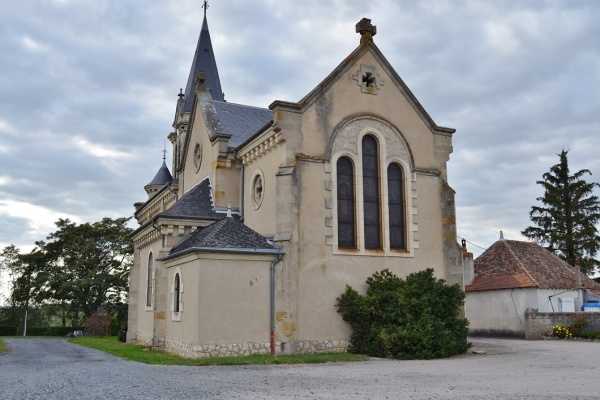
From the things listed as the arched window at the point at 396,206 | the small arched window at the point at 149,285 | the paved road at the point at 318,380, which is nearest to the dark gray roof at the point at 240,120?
the arched window at the point at 396,206

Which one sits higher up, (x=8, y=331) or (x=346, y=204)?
(x=346, y=204)

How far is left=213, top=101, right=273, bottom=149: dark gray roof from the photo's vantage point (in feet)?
85.6

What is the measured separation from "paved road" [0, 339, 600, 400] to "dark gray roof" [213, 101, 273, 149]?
37.7 feet

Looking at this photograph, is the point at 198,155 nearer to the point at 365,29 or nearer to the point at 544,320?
the point at 365,29

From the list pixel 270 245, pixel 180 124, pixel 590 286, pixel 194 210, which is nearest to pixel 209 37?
pixel 180 124

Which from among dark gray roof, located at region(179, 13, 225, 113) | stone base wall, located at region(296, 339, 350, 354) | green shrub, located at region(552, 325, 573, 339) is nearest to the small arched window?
stone base wall, located at region(296, 339, 350, 354)

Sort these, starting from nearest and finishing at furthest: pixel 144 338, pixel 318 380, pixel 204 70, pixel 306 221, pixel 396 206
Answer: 1. pixel 318 380
2. pixel 306 221
3. pixel 396 206
4. pixel 144 338
5. pixel 204 70

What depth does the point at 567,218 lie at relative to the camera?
47312mm

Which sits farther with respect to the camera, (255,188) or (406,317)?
(255,188)

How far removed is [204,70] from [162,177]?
29.6ft

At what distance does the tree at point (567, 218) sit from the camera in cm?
4597

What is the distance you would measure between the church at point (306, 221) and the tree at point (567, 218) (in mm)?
28229

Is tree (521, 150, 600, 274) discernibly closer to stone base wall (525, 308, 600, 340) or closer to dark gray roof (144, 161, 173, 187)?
stone base wall (525, 308, 600, 340)

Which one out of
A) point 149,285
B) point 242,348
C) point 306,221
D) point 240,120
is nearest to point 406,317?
point 306,221
